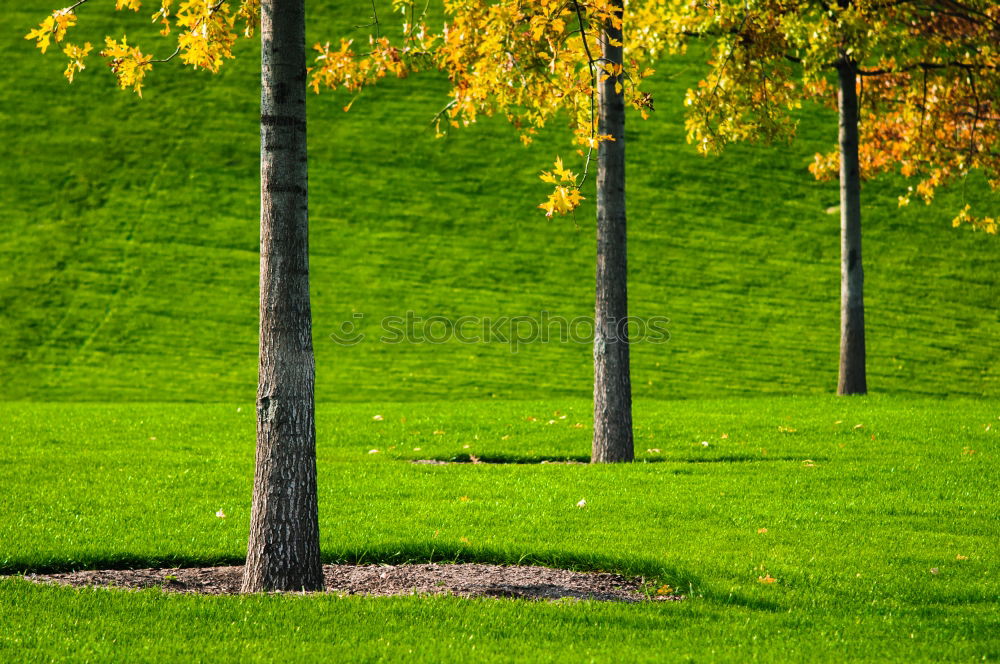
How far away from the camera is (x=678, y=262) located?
29359 mm

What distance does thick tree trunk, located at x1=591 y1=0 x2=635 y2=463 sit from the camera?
39.6 feet

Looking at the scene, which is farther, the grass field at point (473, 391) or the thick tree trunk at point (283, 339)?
the thick tree trunk at point (283, 339)

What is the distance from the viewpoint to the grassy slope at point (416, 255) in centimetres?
2302

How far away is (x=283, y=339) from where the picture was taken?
21.8 ft

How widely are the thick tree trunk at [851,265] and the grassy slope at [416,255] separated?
3433 mm

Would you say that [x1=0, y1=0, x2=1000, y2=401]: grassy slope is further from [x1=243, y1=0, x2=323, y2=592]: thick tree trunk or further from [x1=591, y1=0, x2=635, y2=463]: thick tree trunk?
[x1=243, y1=0, x2=323, y2=592]: thick tree trunk

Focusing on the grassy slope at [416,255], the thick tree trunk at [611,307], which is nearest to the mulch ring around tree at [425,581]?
the thick tree trunk at [611,307]

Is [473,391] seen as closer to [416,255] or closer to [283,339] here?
[416,255]

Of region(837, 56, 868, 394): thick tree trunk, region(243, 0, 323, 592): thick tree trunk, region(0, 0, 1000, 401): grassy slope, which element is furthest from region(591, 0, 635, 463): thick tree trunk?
Result: region(0, 0, 1000, 401): grassy slope

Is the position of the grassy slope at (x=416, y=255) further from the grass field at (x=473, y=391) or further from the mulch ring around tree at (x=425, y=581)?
the mulch ring around tree at (x=425, y=581)

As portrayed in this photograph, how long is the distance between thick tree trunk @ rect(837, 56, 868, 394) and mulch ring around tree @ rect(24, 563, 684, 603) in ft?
40.9

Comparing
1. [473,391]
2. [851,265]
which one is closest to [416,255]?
[473,391]

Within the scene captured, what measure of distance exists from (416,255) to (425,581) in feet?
74.6

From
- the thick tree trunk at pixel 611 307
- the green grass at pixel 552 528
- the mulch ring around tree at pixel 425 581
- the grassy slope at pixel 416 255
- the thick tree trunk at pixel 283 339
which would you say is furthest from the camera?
the grassy slope at pixel 416 255
